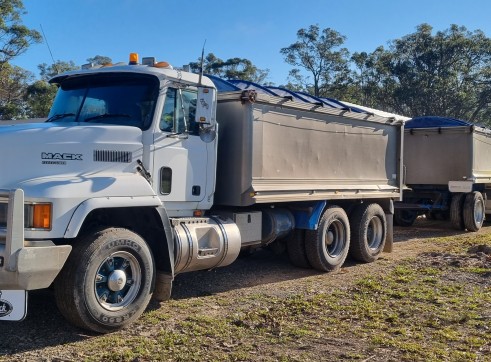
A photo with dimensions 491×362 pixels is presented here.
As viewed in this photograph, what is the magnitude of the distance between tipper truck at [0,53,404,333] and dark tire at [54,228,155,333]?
11mm

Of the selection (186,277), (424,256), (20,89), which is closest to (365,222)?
(424,256)

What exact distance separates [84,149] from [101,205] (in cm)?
65

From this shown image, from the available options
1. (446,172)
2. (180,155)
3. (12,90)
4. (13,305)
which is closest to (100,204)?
(13,305)

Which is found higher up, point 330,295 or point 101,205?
point 101,205

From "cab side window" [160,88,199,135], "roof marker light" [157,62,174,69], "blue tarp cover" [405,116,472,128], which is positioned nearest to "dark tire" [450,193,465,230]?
"blue tarp cover" [405,116,472,128]

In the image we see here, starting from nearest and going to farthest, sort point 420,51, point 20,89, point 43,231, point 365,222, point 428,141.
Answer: point 43,231 < point 365,222 < point 428,141 < point 20,89 < point 420,51

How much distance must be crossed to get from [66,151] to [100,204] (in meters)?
0.65

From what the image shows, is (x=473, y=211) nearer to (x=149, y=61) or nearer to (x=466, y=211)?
(x=466, y=211)

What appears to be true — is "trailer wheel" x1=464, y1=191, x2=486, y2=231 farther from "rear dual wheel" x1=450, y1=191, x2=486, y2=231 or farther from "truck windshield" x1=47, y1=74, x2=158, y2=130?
"truck windshield" x1=47, y1=74, x2=158, y2=130

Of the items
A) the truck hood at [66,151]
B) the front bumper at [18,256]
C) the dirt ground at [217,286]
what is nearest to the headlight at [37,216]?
the front bumper at [18,256]

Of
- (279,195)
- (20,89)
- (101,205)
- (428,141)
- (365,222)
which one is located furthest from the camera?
(20,89)

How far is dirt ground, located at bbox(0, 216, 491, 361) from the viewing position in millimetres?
5039

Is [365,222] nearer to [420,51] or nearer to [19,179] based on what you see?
[19,179]

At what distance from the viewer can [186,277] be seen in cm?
809
